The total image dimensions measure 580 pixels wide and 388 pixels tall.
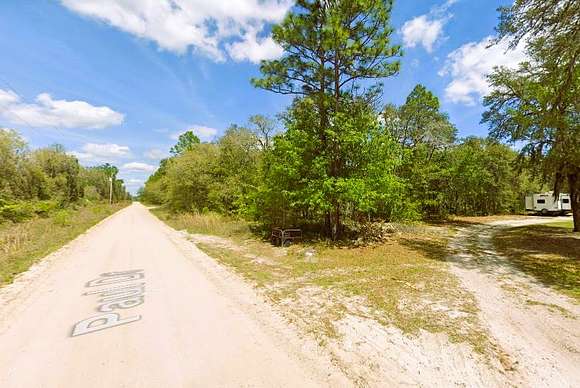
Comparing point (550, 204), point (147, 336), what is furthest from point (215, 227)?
point (550, 204)

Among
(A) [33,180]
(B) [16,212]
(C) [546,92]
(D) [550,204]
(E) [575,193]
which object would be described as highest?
(C) [546,92]

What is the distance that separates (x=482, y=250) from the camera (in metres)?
11.9

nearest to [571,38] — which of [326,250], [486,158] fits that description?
[326,250]

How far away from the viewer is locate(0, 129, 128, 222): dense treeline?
84.6 ft

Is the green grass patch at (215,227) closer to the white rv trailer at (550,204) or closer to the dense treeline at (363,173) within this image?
the dense treeline at (363,173)

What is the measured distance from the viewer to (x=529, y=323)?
4930mm

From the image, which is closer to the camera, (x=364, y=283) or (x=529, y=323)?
(x=529, y=323)

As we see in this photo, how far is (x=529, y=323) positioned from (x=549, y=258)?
669 cm

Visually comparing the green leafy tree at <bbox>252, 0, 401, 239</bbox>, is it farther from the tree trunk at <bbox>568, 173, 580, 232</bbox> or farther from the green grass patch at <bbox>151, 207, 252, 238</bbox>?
the tree trunk at <bbox>568, 173, 580, 232</bbox>

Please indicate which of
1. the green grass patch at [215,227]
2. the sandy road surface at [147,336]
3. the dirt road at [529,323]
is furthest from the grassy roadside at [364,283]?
the green grass patch at [215,227]

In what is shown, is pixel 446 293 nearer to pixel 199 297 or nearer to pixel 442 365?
pixel 442 365

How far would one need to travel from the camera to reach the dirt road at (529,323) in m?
3.61

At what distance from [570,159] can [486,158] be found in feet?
65.7

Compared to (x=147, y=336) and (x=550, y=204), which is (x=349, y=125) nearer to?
(x=147, y=336)
